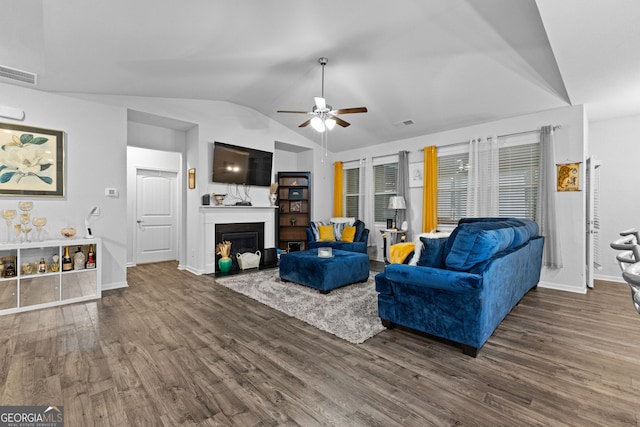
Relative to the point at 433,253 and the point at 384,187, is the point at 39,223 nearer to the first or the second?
the point at 433,253

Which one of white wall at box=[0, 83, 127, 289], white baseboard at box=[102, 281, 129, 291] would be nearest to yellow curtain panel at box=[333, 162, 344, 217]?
white wall at box=[0, 83, 127, 289]

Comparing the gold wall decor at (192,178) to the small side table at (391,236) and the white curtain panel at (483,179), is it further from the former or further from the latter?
the white curtain panel at (483,179)

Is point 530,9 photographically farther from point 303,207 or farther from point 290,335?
point 303,207

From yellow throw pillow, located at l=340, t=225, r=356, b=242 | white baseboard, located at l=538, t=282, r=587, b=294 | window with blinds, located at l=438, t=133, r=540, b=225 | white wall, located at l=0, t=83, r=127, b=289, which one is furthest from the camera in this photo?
yellow throw pillow, located at l=340, t=225, r=356, b=242

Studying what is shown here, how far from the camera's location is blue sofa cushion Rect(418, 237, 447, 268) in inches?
100

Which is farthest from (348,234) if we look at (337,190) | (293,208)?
(293,208)

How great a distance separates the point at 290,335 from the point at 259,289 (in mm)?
1550

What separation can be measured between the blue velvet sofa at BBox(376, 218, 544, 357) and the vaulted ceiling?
1976 mm

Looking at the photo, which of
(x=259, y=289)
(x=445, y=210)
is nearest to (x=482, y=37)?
(x=445, y=210)

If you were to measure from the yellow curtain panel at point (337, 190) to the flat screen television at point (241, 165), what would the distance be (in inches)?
73.6

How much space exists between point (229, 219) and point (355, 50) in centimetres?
360

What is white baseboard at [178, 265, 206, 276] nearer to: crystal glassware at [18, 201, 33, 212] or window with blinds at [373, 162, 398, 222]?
crystal glassware at [18, 201, 33, 212]

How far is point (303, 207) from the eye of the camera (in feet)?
23.3

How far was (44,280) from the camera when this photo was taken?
340cm
